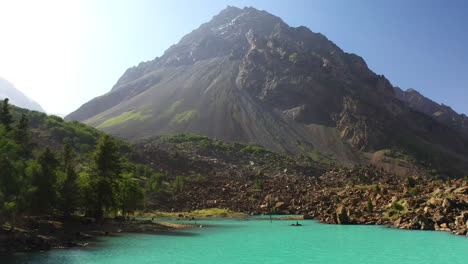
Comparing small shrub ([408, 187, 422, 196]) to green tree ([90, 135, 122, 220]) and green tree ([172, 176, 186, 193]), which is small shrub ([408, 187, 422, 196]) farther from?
green tree ([172, 176, 186, 193])

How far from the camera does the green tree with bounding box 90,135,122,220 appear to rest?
5794cm

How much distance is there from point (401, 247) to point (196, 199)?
7864cm

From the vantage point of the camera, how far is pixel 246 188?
12144cm

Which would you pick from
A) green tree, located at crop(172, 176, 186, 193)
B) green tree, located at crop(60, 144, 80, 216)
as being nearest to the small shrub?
green tree, located at crop(60, 144, 80, 216)

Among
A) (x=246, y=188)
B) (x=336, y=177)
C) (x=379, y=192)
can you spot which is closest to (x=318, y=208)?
(x=379, y=192)

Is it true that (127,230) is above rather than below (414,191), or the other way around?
below

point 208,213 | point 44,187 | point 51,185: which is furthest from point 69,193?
point 208,213

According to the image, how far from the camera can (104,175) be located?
59375 millimetres

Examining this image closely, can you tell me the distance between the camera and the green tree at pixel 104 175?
190 ft

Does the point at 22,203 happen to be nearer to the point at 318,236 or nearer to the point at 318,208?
the point at 318,236

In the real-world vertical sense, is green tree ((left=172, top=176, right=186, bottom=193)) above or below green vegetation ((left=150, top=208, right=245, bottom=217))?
above

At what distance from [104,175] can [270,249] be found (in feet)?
107

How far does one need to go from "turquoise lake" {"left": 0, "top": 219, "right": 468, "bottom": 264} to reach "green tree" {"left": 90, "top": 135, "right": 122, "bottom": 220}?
10.6 m

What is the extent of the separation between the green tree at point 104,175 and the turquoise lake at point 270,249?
10594 mm
